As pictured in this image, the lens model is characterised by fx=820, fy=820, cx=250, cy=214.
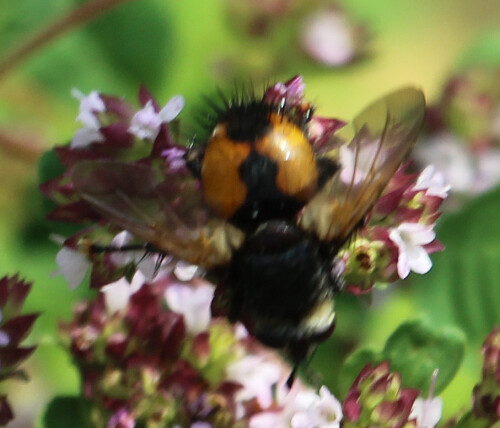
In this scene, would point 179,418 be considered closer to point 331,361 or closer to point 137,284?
point 137,284

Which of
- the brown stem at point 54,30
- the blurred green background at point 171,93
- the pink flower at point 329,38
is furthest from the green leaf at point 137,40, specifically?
the pink flower at point 329,38

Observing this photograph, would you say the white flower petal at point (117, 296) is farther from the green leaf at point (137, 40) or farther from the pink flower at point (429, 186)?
the green leaf at point (137, 40)

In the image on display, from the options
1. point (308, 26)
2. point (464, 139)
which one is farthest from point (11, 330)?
point (308, 26)

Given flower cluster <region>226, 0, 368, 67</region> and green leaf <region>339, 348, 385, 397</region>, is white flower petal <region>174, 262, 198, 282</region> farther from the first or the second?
flower cluster <region>226, 0, 368, 67</region>

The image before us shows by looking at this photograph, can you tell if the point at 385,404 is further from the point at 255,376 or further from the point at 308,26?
the point at 308,26

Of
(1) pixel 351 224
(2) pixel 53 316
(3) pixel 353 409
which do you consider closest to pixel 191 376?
(3) pixel 353 409

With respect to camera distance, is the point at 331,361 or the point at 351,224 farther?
the point at 331,361

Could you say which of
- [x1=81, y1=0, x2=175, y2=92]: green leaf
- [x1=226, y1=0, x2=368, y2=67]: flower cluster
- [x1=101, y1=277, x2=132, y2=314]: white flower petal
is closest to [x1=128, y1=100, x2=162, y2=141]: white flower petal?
[x1=101, y1=277, x2=132, y2=314]: white flower petal
